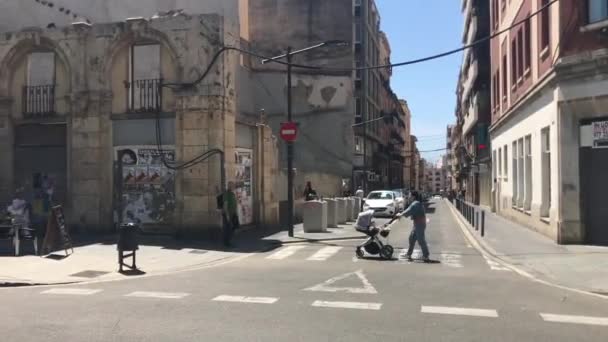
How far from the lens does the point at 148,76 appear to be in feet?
58.2

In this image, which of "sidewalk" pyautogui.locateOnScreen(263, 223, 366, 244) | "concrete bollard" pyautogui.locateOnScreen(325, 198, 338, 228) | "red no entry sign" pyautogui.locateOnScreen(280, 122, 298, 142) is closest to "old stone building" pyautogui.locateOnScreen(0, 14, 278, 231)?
"red no entry sign" pyautogui.locateOnScreen(280, 122, 298, 142)

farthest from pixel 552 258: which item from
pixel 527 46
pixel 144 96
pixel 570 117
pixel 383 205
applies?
pixel 383 205

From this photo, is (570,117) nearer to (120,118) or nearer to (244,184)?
(244,184)

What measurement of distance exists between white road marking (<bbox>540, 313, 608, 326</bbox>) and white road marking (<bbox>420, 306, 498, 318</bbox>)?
67cm

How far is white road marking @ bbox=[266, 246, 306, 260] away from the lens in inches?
558

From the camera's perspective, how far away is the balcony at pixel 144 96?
1758 cm

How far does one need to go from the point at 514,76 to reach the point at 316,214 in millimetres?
12273

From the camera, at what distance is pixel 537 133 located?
1978 cm

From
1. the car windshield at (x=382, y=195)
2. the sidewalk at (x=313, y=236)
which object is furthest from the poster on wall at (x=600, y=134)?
the car windshield at (x=382, y=195)

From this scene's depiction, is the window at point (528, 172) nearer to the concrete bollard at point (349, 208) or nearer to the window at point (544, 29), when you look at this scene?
the window at point (544, 29)

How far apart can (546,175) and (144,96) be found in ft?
43.8

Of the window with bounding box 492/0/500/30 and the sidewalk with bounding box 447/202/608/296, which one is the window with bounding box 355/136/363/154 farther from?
the sidewalk with bounding box 447/202/608/296

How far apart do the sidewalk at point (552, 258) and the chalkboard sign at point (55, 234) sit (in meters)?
10.9

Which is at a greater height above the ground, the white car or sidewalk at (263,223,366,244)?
Answer: the white car
